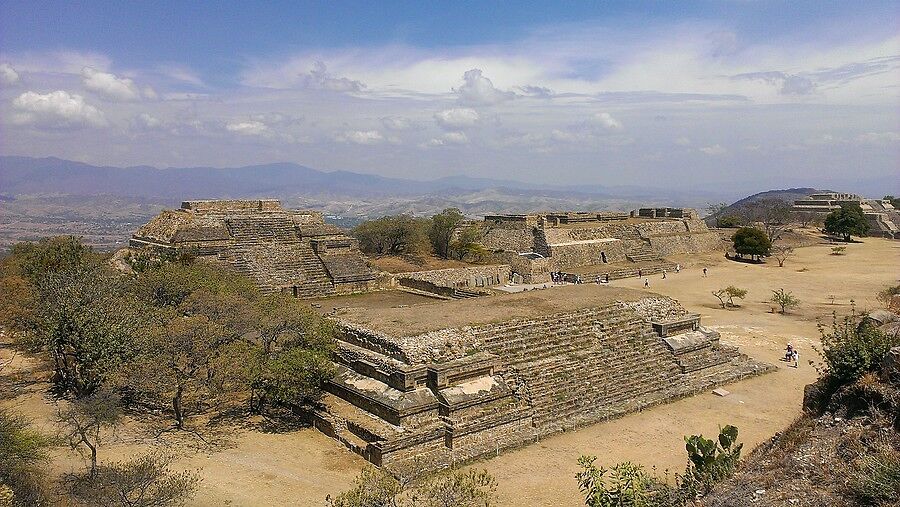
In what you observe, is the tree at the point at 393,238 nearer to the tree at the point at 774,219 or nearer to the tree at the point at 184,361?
the tree at the point at 184,361

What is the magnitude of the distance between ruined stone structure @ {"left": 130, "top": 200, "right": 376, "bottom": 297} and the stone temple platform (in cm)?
1153

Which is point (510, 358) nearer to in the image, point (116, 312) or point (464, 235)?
point (116, 312)

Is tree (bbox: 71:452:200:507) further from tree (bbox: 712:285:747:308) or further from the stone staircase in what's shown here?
tree (bbox: 712:285:747:308)

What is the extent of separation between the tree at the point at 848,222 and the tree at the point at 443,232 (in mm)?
42515

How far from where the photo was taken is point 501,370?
43.8ft

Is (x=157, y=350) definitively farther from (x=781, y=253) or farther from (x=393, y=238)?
(x=781, y=253)

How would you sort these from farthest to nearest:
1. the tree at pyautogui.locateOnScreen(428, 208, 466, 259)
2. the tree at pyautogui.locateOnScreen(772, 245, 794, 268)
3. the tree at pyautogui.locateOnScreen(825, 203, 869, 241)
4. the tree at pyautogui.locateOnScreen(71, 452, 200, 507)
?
1. the tree at pyautogui.locateOnScreen(825, 203, 869, 241)
2. the tree at pyautogui.locateOnScreen(772, 245, 794, 268)
3. the tree at pyautogui.locateOnScreen(428, 208, 466, 259)
4. the tree at pyautogui.locateOnScreen(71, 452, 200, 507)

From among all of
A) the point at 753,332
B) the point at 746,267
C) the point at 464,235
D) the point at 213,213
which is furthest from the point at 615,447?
the point at 746,267

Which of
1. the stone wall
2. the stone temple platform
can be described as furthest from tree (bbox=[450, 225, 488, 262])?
the stone temple platform

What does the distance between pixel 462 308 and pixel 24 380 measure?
11.9 metres

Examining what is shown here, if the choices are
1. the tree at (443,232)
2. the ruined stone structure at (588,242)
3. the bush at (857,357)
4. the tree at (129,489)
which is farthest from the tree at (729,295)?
the tree at (129,489)

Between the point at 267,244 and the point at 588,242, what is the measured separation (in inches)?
897

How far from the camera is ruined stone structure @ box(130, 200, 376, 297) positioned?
26.8m

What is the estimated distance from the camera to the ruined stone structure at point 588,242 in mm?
37000
